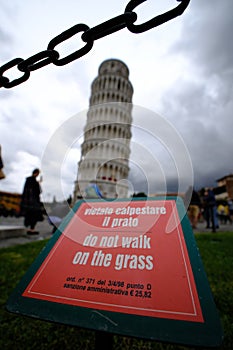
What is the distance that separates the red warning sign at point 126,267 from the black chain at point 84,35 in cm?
94

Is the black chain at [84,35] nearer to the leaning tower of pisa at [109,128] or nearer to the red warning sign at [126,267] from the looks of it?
the red warning sign at [126,267]

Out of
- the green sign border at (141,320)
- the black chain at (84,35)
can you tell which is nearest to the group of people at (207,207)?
the green sign border at (141,320)

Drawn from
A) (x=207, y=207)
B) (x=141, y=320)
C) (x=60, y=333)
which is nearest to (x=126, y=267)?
(x=141, y=320)

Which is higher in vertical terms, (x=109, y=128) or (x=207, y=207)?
(x=109, y=128)

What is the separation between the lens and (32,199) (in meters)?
4.68

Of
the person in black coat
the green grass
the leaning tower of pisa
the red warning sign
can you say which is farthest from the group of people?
the leaning tower of pisa

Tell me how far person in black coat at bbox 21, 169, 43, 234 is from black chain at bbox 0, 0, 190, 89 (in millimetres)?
4224

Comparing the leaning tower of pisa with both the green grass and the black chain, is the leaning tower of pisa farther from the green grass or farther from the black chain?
the black chain

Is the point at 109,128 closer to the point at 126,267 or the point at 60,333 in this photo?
the point at 60,333

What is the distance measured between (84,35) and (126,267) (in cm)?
103

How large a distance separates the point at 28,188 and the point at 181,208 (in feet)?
14.4

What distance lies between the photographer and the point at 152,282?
2.68ft

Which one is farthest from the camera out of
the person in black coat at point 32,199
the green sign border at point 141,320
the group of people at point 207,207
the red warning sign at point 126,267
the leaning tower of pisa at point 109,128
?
the leaning tower of pisa at point 109,128

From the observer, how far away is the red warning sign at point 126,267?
0.74 metres
